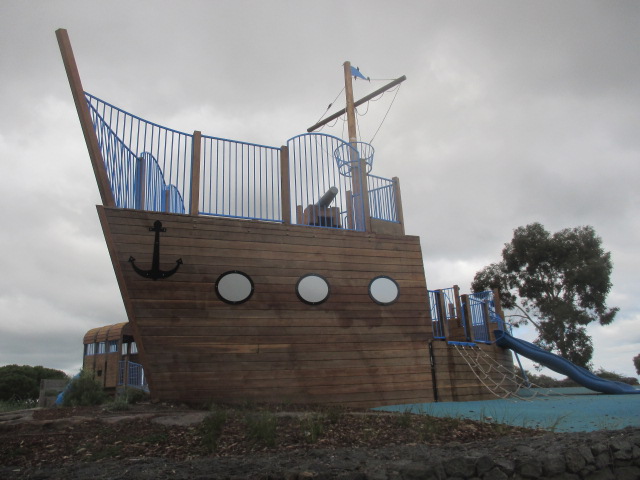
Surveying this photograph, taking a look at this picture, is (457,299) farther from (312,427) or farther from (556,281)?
(556,281)

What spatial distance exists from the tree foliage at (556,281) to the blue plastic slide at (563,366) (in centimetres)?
1049

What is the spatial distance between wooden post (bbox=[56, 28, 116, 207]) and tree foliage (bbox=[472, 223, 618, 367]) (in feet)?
64.1

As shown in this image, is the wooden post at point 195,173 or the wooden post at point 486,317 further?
the wooden post at point 486,317

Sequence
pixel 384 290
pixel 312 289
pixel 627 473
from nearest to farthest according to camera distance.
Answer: pixel 627 473 → pixel 312 289 → pixel 384 290

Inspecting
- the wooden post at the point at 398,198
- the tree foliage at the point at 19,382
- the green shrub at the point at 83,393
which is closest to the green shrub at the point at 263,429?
the green shrub at the point at 83,393

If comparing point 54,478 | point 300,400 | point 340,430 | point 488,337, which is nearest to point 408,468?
point 340,430

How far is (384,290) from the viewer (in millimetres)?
9539

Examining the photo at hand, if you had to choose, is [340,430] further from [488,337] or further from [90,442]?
[488,337]

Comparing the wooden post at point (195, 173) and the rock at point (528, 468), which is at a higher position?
the wooden post at point (195, 173)

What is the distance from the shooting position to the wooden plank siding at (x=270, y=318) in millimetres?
7672

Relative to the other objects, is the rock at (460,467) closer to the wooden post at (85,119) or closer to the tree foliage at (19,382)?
the wooden post at (85,119)

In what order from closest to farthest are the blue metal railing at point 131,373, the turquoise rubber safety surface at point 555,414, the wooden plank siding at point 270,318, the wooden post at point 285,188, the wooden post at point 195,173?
the turquoise rubber safety surface at point 555,414 → the wooden plank siding at point 270,318 → the wooden post at point 195,173 → the wooden post at point 285,188 → the blue metal railing at point 131,373

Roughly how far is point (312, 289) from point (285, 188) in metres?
1.97

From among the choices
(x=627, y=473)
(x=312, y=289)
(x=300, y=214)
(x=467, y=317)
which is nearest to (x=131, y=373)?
(x=300, y=214)
